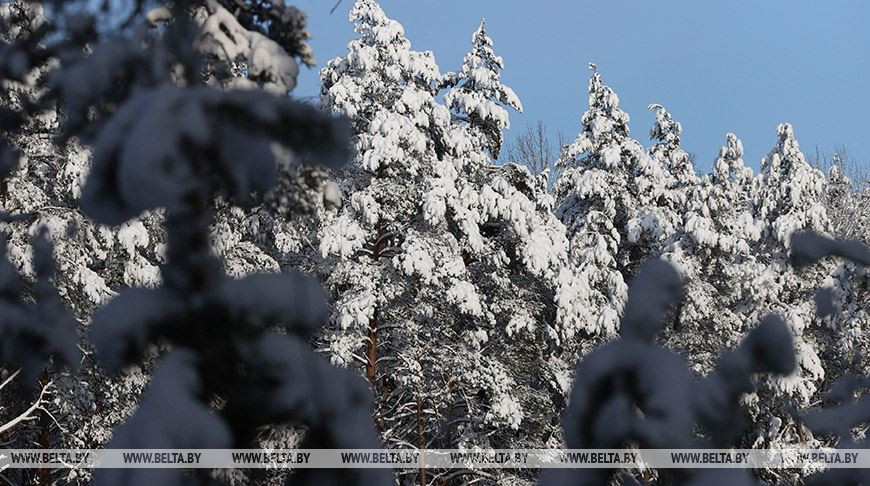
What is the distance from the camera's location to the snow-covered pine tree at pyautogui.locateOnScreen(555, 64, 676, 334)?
1984 centimetres

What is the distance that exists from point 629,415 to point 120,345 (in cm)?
109

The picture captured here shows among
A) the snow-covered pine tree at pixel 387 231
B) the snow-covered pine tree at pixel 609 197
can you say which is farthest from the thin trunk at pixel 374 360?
the snow-covered pine tree at pixel 609 197

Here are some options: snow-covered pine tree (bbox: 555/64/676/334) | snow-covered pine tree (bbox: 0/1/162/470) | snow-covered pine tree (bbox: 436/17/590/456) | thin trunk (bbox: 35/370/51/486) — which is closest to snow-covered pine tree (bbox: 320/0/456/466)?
snow-covered pine tree (bbox: 436/17/590/456)

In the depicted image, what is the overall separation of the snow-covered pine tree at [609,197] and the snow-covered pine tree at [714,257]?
83 centimetres

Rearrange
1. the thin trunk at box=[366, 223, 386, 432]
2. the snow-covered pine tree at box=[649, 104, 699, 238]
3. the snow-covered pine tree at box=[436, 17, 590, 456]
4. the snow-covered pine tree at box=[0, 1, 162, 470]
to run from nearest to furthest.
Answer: the snow-covered pine tree at box=[0, 1, 162, 470], the thin trunk at box=[366, 223, 386, 432], the snow-covered pine tree at box=[436, 17, 590, 456], the snow-covered pine tree at box=[649, 104, 699, 238]

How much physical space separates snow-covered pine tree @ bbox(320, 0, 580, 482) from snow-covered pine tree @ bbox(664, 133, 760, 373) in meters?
3.88

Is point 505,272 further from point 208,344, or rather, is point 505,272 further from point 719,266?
point 208,344

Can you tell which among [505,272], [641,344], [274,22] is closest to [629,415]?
[641,344]

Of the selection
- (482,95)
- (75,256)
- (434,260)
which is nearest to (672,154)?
(482,95)

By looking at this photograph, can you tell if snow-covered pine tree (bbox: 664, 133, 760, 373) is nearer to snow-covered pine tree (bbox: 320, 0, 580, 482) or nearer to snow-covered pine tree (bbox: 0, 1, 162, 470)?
snow-covered pine tree (bbox: 320, 0, 580, 482)

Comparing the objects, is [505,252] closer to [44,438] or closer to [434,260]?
[434,260]

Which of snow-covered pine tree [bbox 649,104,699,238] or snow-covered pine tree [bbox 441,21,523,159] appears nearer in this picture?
snow-covered pine tree [bbox 441,21,523,159]

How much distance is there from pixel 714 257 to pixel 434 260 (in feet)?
30.7

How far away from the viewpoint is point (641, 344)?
1745 millimetres
